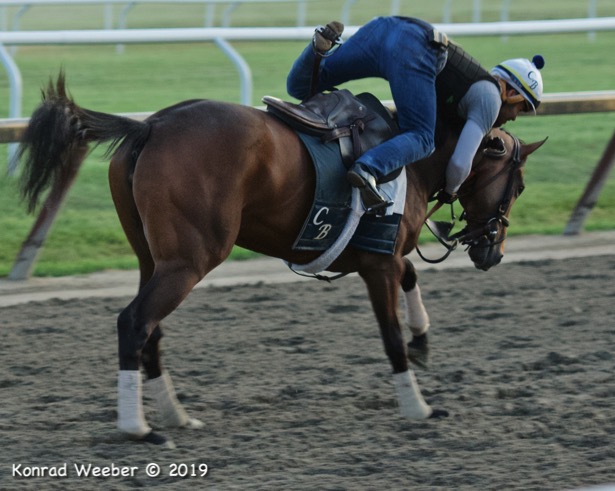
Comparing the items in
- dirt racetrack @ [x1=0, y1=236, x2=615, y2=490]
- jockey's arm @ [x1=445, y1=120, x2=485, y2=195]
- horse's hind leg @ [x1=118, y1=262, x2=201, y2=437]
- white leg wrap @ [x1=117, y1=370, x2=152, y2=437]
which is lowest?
dirt racetrack @ [x1=0, y1=236, x2=615, y2=490]

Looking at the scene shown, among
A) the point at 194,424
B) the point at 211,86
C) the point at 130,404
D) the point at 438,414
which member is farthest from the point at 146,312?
the point at 211,86

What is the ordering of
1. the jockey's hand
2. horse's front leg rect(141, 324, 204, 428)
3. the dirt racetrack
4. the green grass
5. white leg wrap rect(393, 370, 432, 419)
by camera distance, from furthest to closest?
the green grass, the jockey's hand, white leg wrap rect(393, 370, 432, 419), horse's front leg rect(141, 324, 204, 428), the dirt racetrack

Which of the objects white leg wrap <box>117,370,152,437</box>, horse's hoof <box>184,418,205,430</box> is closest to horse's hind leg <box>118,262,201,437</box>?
white leg wrap <box>117,370,152,437</box>

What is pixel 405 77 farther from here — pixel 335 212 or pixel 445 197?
pixel 445 197

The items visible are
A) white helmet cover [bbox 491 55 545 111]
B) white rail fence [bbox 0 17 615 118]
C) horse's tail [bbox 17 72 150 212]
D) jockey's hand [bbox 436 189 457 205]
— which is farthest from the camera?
white rail fence [bbox 0 17 615 118]

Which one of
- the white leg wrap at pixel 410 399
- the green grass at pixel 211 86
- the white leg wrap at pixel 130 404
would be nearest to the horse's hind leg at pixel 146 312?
the white leg wrap at pixel 130 404

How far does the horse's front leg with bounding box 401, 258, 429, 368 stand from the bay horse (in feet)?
2.17

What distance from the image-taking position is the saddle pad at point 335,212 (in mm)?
4570

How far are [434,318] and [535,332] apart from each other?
577 mm

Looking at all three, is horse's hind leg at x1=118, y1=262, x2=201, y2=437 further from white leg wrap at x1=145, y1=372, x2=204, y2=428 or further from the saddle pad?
the saddle pad

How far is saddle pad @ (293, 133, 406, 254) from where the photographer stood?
4570mm

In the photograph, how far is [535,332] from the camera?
19.7 feet

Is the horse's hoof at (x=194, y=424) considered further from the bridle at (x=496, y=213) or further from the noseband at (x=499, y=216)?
the noseband at (x=499, y=216)

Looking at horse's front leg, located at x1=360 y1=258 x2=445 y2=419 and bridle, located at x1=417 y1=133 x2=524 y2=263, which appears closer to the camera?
horse's front leg, located at x1=360 y1=258 x2=445 y2=419
